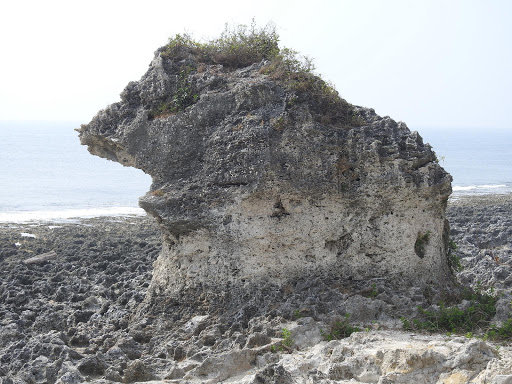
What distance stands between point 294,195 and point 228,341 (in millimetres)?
2680

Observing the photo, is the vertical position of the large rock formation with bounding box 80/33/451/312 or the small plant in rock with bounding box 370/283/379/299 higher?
the large rock formation with bounding box 80/33/451/312

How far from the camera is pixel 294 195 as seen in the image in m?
11.0

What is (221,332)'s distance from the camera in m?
10.5

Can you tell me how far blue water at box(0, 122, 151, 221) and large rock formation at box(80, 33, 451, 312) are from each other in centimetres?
2936

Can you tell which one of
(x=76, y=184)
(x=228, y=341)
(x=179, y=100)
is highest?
(x=179, y=100)

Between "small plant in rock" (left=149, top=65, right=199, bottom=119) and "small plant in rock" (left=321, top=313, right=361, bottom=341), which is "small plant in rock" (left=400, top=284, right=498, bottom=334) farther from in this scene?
"small plant in rock" (left=149, top=65, right=199, bottom=119)

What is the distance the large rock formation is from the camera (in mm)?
11031

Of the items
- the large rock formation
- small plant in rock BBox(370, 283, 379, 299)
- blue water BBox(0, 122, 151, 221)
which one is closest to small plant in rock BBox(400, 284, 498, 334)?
small plant in rock BBox(370, 283, 379, 299)

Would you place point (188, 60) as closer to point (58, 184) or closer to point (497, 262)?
point (497, 262)

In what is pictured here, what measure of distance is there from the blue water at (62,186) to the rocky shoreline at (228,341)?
88.6ft

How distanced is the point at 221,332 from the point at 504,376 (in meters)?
4.87

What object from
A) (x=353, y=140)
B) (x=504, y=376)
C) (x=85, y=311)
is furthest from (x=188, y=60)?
(x=504, y=376)

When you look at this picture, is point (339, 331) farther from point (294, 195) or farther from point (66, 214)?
point (66, 214)

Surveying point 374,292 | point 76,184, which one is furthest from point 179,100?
point 76,184
